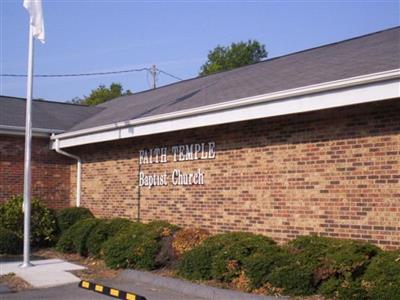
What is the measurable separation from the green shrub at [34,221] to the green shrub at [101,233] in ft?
7.82

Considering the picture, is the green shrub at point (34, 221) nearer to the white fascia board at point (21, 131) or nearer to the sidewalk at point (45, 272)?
the white fascia board at point (21, 131)

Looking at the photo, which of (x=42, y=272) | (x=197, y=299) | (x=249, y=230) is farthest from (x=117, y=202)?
(x=197, y=299)

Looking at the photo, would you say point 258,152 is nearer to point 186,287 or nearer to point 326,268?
point 186,287

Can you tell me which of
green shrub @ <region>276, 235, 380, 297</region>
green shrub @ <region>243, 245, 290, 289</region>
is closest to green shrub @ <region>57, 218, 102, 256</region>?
green shrub @ <region>243, 245, 290, 289</region>

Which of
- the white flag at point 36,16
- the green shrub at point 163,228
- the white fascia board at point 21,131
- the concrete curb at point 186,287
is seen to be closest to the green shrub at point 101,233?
the green shrub at point 163,228

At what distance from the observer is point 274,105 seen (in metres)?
10.1

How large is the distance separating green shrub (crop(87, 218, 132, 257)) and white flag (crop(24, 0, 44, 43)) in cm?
442

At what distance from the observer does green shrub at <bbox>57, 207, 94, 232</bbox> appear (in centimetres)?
1606

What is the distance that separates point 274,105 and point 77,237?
6416 mm

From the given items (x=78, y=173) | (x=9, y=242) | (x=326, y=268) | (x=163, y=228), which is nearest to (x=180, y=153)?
(x=163, y=228)

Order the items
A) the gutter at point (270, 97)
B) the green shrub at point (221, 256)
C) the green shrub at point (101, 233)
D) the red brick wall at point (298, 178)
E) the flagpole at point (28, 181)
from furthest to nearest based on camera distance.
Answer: the green shrub at point (101, 233) → the flagpole at point (28, 181) → the green shrub at point (221, 256) → the red brick wall at point (298, 178) → the gutter at point (270, 97)

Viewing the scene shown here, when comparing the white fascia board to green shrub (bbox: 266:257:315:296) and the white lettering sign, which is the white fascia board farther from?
green shrub (bbox: 266:257:315:296)

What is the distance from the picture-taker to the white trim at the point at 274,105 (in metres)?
8.41

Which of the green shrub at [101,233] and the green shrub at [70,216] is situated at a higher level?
the green shrub at [70,216]
